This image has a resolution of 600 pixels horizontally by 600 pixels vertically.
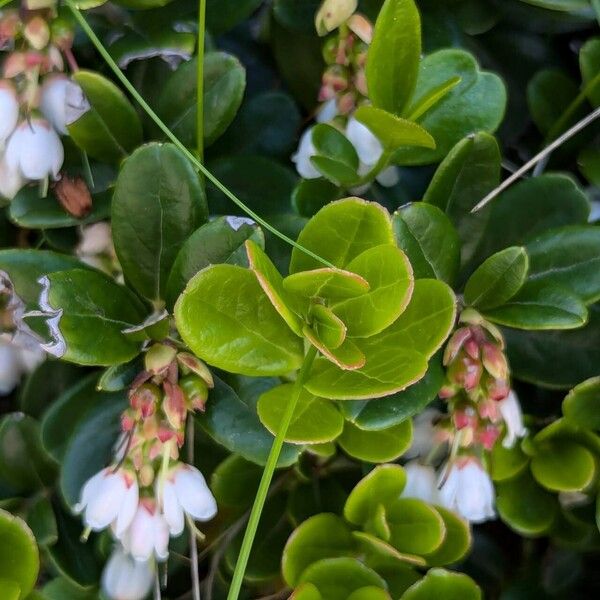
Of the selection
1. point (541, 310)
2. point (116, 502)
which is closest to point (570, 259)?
point (541, 310)

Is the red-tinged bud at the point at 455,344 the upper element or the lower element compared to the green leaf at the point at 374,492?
upper

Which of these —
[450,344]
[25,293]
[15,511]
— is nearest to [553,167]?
[450,344]

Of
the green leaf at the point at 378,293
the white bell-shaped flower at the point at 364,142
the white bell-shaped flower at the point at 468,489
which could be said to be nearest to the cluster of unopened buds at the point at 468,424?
the white bell-shaped flower at the point at 468,489

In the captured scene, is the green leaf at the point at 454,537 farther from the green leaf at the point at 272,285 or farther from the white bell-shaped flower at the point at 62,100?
the white bell-shaped flower at the point at 62,100

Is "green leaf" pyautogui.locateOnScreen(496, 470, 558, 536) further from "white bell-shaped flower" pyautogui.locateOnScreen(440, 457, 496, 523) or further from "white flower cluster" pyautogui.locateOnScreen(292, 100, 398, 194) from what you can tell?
"white flower cluster" pyautogui.locateOnScreen(292, 100, 398, 194)

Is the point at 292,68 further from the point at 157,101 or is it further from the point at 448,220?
the point at 448,220

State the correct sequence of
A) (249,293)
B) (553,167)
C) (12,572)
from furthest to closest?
(553,167) → (12,572) → (249,293)
